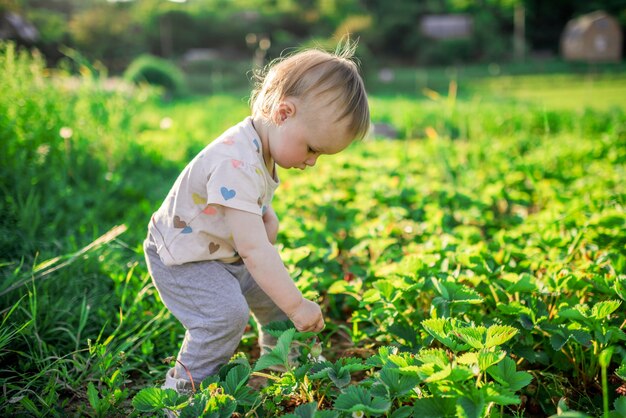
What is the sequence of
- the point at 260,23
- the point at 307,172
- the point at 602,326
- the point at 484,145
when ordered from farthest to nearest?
1. the point at 260,23
2. the point at 484,145
3. the point at 307,172
4. the point at 602,326

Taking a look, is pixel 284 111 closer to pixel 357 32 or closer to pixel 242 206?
pixel 242 206

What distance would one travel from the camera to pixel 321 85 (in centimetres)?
158

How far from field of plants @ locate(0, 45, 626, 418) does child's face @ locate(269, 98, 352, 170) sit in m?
0.48

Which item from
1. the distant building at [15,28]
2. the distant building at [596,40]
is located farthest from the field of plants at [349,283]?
the distant building at [596,40]

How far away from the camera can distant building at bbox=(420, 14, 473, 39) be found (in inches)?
862

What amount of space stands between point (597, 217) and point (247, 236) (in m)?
1.48

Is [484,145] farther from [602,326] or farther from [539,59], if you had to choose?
[539,59]

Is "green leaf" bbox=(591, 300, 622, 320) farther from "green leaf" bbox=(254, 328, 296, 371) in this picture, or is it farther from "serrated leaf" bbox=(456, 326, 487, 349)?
"green leaf" bbox=(254, 328, 296, 371)

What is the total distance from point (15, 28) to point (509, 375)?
16767 millimetres

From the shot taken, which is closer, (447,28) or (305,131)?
(305,131)

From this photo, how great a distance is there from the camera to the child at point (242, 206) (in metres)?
1.54

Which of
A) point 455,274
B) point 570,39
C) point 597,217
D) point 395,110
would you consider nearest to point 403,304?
point 455,274

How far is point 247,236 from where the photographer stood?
60.3 inches

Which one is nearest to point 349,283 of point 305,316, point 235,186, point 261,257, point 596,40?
point 305,316
